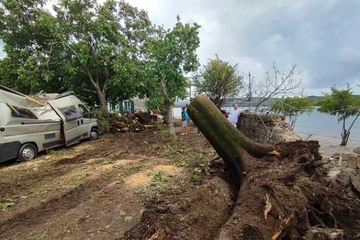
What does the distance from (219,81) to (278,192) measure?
1612 centimetres

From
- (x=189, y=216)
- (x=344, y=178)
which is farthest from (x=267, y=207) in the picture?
(x=344, y=178)

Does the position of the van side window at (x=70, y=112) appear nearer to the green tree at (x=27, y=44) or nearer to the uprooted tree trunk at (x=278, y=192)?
the green tree at (x=27, y=44)

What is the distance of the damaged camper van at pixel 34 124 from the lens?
6.14m

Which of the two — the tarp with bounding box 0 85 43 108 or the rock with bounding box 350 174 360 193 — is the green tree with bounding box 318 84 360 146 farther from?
the tarp with bounding box 0 85 43 108

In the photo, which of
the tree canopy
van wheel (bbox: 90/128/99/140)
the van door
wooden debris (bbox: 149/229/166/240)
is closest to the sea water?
the tree canopy

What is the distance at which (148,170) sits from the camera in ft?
17.5

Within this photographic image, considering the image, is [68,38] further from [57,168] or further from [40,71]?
[57,168]

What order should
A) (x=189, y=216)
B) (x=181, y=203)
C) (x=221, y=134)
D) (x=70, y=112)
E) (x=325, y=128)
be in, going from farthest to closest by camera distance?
(x=325, y=128) → (x=70, y=112) → (x=221, y=134) → (x=181, y=203) → (x=189, y=216)

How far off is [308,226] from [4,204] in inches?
184

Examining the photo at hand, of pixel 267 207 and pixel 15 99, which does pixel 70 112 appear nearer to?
pixel 15 99

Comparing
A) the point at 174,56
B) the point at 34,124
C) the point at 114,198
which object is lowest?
the point at 114,198

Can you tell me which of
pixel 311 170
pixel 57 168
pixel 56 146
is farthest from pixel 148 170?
pixel 56 146

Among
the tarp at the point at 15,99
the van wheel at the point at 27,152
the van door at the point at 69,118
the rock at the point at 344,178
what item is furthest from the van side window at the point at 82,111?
the rock at the point at 344,178

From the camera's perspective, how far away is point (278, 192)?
247 cm
